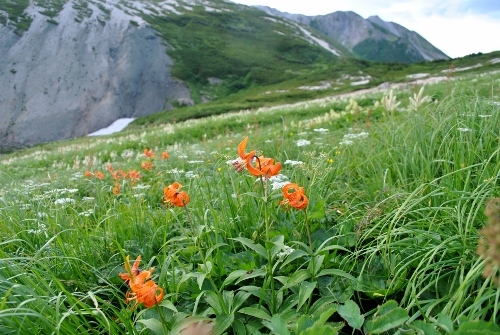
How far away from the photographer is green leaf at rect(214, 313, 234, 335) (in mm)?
1977

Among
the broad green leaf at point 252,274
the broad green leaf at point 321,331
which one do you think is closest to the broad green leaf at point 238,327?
the broad green leaf at point 252,274

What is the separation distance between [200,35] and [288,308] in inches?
4267

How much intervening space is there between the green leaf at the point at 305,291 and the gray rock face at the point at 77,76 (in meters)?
77.8

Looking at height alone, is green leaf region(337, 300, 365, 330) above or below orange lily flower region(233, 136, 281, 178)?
below

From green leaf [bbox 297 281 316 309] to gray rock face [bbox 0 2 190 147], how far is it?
255 ft

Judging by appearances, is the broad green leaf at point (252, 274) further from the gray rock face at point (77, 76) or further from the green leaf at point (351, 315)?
the gray rock face at point (77, 76)

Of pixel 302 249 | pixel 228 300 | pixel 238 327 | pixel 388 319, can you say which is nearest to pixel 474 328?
pixel 388 319

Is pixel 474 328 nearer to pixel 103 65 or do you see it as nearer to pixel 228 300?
pixel 228 300

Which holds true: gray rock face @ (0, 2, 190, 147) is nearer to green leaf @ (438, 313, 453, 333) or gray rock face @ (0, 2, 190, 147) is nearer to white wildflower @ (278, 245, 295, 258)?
white wildflower @ (278, 245, 295, 258)

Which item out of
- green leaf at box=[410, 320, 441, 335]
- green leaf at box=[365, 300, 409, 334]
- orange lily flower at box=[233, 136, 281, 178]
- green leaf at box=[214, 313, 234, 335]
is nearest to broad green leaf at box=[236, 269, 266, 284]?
green leaf at box=[214, 313, 234, 335]

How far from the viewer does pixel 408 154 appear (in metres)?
3.79

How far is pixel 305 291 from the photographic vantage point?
2150 mm

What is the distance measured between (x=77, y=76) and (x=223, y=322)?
281 ft

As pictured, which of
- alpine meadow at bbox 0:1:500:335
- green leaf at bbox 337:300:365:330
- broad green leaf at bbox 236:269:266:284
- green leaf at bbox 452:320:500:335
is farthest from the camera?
broad green leaf at bbox 236:269:266:284
